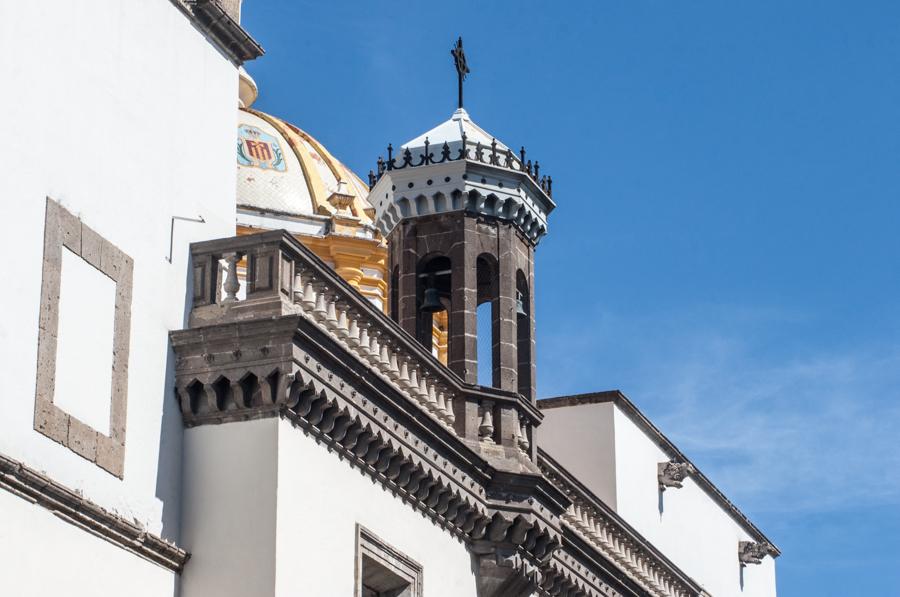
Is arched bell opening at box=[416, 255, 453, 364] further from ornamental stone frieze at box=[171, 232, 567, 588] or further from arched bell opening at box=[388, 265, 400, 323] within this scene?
ornamental stone frieze at box=[171, 232, 567, 588]

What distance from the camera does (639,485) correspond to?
110 ft

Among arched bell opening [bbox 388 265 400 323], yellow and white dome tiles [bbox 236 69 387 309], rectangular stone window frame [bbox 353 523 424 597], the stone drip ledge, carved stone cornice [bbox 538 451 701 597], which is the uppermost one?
yellow and white dome tiles [bbox 236 69 387 309]

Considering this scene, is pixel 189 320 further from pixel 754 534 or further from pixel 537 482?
pixel 754 534

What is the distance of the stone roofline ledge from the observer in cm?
2211

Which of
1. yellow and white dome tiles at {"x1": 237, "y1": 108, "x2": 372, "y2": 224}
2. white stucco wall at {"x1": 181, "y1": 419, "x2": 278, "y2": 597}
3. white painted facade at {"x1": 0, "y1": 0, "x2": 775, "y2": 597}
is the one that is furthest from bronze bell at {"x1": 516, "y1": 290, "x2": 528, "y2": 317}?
yellow and white dome tiles at {"x1": 237, "y1": 108, "x2": 372, "y2": 224}

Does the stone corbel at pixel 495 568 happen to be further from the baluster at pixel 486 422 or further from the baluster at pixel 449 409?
the baluster at pixel 449 409

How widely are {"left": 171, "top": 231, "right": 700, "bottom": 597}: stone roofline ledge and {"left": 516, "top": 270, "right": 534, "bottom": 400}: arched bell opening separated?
106 cm

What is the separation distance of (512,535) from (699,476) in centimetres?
1043

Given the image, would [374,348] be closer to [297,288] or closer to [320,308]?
[320,308]

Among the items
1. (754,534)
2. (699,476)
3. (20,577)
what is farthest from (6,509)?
(754,534)

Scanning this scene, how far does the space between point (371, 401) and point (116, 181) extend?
11.8 feet

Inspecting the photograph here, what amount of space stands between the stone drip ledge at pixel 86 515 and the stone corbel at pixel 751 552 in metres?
18.1

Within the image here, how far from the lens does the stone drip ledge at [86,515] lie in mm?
19406

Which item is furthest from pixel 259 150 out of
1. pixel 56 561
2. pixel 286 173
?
pixel 56 561
